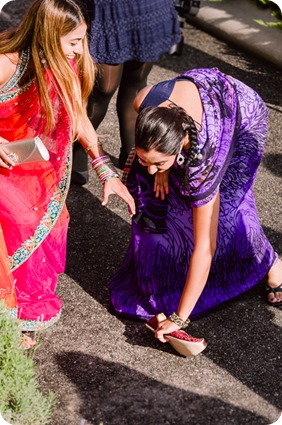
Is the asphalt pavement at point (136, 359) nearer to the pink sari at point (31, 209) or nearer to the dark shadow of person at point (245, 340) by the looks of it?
the dark shadow of person at point (245, 340)

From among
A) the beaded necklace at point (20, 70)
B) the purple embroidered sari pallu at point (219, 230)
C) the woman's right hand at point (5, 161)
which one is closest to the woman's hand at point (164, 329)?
the purple embroidered sari pallu at point (219, 230)

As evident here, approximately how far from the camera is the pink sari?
3357mm

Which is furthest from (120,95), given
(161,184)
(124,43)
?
(161,184)

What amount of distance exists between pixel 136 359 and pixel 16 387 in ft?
2.06

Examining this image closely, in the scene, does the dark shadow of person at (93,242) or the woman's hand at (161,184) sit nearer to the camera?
the woman's hand at (161,184)

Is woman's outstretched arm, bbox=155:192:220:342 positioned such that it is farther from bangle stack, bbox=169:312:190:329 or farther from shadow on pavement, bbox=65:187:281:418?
shadow on pavement, bbox=65:187:281:418

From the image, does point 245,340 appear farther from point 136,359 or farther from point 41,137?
point 41,137

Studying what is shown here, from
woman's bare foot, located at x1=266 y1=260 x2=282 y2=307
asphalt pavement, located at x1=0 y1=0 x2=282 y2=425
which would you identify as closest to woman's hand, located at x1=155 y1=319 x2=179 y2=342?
asphalt pavement, located at x1=0 y1=0 x2=282 y2=425

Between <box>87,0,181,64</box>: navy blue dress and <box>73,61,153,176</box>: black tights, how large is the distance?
0.08 meters

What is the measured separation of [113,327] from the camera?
11.8ft

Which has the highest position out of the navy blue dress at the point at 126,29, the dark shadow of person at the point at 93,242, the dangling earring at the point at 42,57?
the dangling earring at the point at 42,57

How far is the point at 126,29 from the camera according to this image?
4109mm

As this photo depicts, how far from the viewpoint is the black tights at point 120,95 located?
4.17 metres

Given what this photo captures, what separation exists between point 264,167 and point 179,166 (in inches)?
66.6
